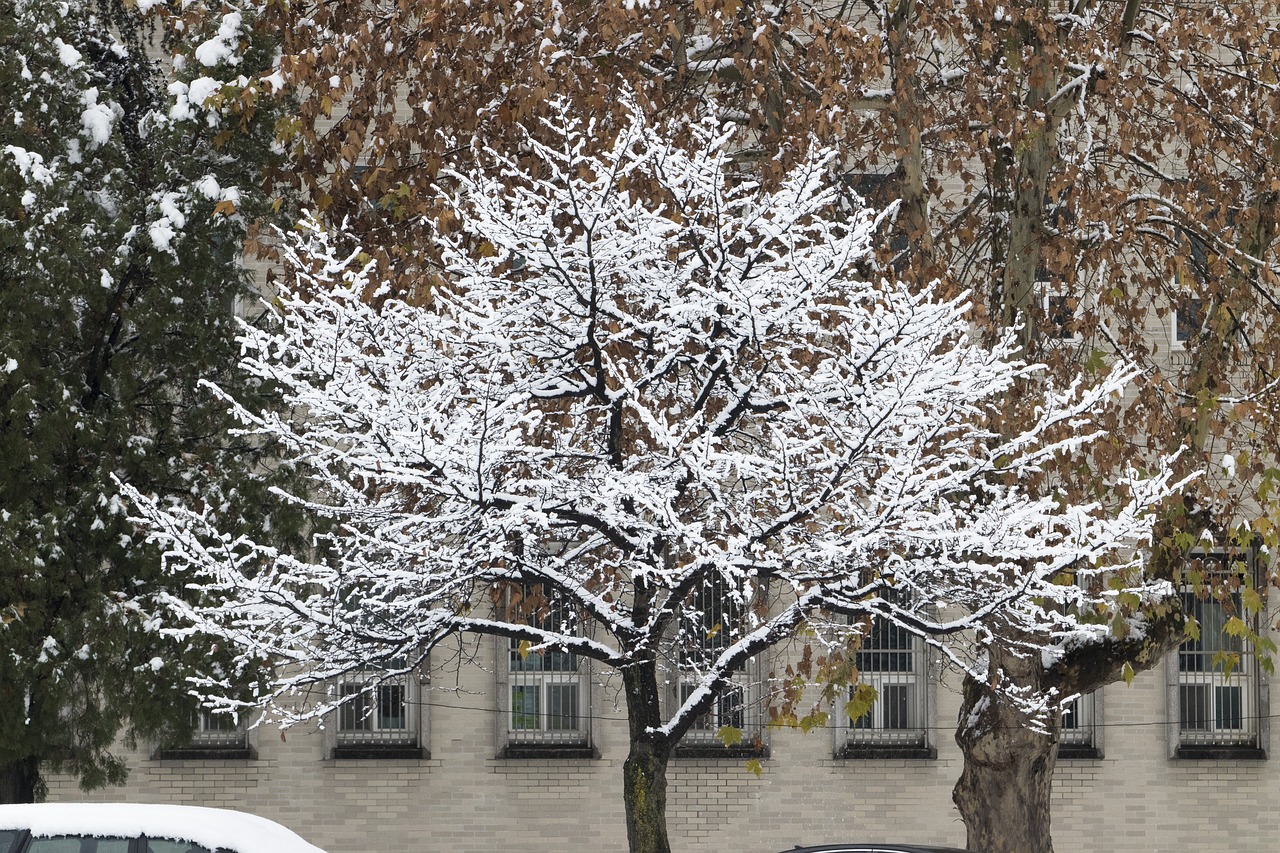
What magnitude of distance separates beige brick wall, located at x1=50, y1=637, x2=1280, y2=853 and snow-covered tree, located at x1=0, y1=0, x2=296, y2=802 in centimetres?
440

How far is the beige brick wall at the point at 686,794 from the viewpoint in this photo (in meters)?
17.2

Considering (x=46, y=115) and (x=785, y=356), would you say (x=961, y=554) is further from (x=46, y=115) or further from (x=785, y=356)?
(x=46, y=115)

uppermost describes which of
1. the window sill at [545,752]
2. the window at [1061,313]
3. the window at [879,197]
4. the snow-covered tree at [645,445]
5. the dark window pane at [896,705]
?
the window at [879,197]

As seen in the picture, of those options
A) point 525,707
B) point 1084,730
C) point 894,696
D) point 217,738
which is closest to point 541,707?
point 525,707

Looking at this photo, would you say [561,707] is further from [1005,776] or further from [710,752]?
[1005,776]

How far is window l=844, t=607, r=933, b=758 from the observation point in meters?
17.9

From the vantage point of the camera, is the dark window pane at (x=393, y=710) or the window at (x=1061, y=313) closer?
the window at (x=1061, y=313)

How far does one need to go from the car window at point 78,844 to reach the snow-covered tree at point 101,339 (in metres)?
3.50

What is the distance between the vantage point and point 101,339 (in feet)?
40.3

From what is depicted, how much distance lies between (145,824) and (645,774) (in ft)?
10.8

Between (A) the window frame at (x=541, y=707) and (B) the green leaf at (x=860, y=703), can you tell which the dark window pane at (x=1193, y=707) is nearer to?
(A) the window frame at (x=541, y=707)

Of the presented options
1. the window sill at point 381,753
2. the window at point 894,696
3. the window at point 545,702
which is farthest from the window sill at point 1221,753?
the window sill at point 381,753

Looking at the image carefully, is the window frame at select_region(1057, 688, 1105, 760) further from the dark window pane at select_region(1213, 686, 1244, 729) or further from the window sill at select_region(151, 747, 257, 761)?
the window sill at select_region(151, 747, 257, 761)

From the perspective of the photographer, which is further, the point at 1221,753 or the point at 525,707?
the point at 1221,753
